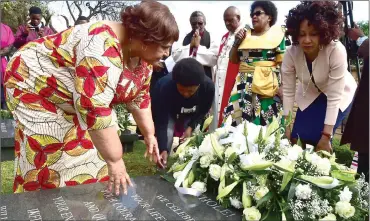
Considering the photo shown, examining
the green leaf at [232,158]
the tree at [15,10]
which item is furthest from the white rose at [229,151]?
the tree at [15,10]

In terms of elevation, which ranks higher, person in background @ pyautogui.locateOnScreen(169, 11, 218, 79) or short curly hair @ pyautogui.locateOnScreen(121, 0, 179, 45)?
short curly hair @ pyautogui.locateOnScreen(121, 0, 179, 45)

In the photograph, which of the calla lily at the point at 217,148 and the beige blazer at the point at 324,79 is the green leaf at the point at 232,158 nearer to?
the calla lily at the point at 217,148

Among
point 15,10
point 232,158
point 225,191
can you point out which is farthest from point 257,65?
point 15,10

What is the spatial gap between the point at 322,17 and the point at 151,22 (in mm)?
1600

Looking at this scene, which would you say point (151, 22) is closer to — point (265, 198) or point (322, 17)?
point (265, 198)

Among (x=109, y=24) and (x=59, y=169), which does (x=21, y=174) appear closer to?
(x=59, y=169)

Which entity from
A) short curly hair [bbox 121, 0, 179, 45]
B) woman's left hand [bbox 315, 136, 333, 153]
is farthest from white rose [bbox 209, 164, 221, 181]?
woman's left hand [bbox 315, 136, 333, 153]

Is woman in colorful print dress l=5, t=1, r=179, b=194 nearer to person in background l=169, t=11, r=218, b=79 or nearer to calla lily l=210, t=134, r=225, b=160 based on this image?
calla lily l=210, t=134, r=225, b=160

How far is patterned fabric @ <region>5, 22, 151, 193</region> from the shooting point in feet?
6.80

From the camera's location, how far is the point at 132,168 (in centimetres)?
495

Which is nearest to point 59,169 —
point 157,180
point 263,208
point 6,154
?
point 157,180

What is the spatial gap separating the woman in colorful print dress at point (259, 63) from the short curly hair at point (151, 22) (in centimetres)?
237

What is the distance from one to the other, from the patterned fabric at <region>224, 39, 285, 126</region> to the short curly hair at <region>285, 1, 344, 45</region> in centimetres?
105

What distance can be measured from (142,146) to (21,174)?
143 inches
